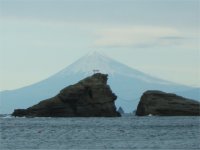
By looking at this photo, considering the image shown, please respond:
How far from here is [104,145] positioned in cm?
6969

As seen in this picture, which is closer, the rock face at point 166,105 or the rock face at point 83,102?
the rock face at point 83,102

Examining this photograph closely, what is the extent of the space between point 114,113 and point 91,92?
9.99m

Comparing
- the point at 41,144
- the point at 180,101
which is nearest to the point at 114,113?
the point at 180,101

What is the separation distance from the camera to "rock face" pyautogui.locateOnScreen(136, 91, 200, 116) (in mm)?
193238

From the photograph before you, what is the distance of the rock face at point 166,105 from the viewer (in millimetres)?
193238

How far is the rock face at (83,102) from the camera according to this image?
189000 mm

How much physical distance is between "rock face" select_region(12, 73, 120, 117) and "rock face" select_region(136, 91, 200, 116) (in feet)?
33.7

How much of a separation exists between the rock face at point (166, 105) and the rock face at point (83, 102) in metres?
10.3

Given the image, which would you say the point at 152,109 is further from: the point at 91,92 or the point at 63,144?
the point at 63,144

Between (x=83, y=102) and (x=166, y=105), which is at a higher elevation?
(x=83, y=102)

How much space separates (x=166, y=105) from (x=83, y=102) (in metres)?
25.0

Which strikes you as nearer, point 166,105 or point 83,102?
point 83,102

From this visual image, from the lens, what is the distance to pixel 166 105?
194500mm

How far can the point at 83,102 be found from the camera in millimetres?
190500
